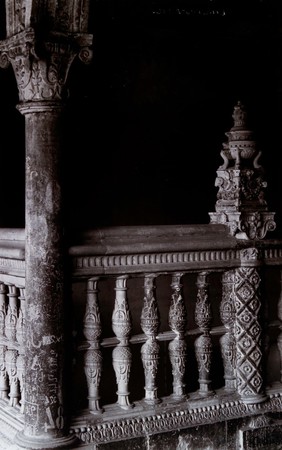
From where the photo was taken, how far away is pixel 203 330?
435 cm

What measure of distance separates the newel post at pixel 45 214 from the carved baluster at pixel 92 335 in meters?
0.17

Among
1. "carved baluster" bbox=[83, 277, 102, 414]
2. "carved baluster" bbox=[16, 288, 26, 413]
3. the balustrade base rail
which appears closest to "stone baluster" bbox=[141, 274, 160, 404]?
the balustrade base rail

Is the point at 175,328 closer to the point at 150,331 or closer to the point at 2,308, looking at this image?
the point at 150,331

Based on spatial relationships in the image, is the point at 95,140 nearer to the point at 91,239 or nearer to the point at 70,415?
the point at 91,239

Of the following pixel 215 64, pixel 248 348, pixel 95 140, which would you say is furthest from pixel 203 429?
pixel 215 64

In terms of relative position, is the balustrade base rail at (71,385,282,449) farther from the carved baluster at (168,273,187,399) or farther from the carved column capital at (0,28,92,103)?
the carved column capital at (0,28,92,103)

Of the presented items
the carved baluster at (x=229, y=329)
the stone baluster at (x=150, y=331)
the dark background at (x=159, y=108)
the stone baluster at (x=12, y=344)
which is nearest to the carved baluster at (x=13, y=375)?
the stone baluster at (x=12, y=344)

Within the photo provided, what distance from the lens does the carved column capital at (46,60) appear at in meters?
3.83

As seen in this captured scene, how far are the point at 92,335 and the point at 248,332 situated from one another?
3.46ft

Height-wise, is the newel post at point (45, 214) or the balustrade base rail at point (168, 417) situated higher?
the newel post at point (45, 214)

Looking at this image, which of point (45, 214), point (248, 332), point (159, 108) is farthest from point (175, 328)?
point (159, 108)

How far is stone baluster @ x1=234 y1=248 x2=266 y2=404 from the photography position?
4426 mm

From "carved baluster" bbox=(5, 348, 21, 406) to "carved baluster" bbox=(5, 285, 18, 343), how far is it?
3.8 inches

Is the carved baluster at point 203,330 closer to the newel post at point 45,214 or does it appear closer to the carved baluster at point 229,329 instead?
the carved baluster at point 229,329
